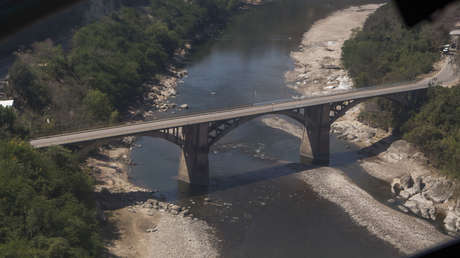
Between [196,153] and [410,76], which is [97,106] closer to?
[196,153]

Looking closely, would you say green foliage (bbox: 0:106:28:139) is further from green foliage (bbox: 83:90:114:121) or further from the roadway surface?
green foliage (bbox: 83:90:114:121)

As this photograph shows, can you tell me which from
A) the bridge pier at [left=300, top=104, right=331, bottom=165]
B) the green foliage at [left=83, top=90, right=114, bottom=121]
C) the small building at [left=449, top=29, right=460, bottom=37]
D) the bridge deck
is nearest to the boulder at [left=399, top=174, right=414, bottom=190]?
the bridge pier at [left=300, top=104, right=331, bottom=165]

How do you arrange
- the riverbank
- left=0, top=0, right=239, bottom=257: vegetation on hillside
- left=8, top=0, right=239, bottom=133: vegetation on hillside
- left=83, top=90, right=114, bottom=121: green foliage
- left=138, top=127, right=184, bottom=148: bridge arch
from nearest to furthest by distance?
1. left=0, top=0, right=239, bottom=257: vegetation on hillside
2. the riverbank
3. left=138, top=127, right=184, bottom=148: bridge arch
4. left=8, top=0, right=239, bottom=133: vegetation on hillside
5. left=83, top=90, right=114, bottom=121: green foliage

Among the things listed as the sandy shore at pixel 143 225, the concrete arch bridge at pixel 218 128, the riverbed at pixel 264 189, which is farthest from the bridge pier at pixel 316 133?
the sandy shore at pixel 143 225

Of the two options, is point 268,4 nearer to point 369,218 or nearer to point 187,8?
point 187,8

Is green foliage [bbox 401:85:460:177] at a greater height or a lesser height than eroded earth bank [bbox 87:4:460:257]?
greater

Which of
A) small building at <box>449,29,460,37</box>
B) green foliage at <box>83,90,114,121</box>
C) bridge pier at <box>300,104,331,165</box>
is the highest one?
small building at <box>449,29,460,37</box>

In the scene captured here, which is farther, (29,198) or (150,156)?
(150,156)

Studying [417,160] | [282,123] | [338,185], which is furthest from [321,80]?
[338,185]
